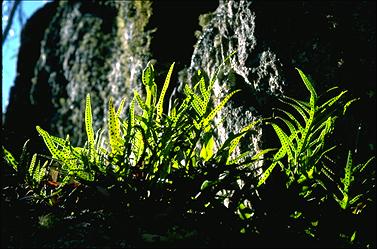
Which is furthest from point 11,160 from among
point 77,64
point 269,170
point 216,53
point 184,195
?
point 77,64

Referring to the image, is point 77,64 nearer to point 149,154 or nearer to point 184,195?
point 149,154

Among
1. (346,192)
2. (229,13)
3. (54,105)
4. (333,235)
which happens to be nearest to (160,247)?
(333,235)

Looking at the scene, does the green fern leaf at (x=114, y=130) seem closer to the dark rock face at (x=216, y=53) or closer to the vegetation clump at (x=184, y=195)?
the vegetation clump at (x=184, y=195)

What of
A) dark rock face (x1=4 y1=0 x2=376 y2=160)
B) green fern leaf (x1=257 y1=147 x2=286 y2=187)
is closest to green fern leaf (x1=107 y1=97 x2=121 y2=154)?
green fern leaf (x1=257 y1=147 x2=286 y2=187)

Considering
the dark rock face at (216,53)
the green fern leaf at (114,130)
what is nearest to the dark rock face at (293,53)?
the dark rock face at (216,53)

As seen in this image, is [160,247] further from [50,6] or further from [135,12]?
[50,6]

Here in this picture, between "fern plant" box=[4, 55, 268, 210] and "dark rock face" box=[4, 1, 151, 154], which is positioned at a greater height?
"dark rock face" box=[4, 1, 151, 154]

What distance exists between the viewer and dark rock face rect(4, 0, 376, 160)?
2.45 meters

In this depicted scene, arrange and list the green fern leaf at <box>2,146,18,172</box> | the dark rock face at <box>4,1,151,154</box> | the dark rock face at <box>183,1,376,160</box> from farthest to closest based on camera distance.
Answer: the dark rock face at <box>4,1,151,154</box> < the dark rock face at <box>183,1,376,160</box> < the green fern leaf at <box>2,146,18,172</box>

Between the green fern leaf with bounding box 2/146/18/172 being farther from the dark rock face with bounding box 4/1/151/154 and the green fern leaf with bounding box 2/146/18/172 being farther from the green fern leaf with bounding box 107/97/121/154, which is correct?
the dark rock face with bounding box 4/1/151/154

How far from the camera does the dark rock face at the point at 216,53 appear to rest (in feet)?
8.05


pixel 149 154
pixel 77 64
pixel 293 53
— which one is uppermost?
pixel 77 64

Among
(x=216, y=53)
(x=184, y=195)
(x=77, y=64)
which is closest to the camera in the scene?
(x=184, y=195)

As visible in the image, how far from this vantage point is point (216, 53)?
2.77 m
